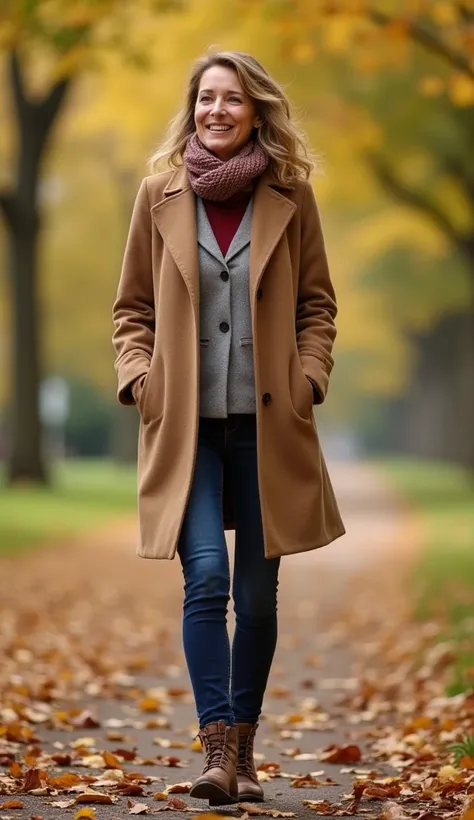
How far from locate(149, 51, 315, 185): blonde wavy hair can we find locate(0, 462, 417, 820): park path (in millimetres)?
2057

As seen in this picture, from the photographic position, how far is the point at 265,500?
4535 millimetres

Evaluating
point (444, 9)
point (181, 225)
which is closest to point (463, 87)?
point (444, 9)

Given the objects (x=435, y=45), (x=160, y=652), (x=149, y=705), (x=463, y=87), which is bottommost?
(x=149, y=705)

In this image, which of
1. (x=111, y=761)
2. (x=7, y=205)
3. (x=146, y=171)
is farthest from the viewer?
(x=146, y=171)

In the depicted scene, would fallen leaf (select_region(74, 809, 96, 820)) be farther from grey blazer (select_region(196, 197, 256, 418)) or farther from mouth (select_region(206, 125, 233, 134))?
mouth (select_region(206, 125, 233, 134))

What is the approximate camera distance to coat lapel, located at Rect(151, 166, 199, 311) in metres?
4.54

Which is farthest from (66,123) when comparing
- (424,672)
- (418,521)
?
(424,672)

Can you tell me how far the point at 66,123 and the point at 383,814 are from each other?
90.9ft

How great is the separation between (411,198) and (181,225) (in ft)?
71.9

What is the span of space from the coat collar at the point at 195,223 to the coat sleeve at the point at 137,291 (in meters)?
0.09

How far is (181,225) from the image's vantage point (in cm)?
462

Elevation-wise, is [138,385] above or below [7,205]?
below

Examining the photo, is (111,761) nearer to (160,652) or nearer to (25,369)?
(160,652)

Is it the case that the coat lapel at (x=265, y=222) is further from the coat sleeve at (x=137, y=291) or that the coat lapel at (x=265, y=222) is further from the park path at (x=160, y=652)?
the park path at (x=160, y=652)
